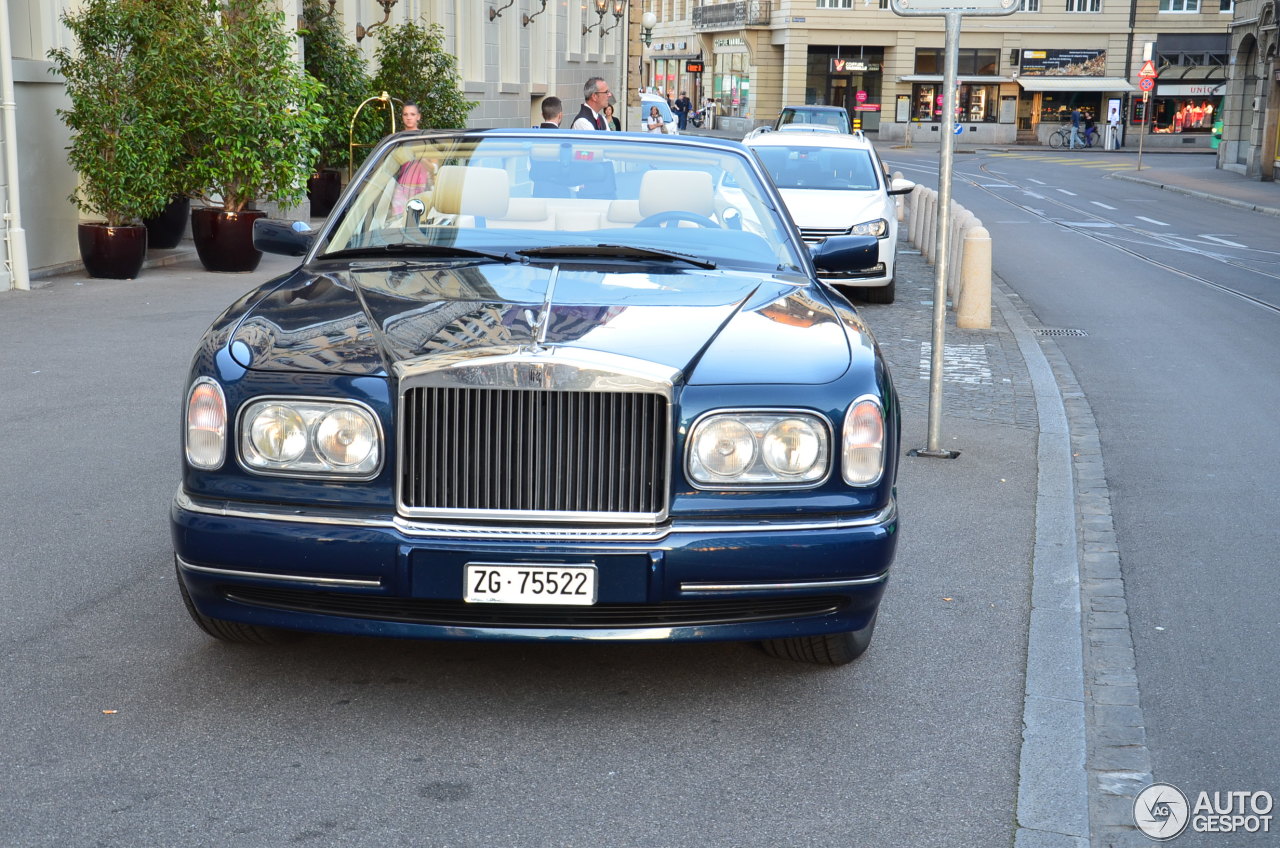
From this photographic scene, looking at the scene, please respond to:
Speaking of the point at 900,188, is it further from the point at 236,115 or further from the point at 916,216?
the point at 236,115

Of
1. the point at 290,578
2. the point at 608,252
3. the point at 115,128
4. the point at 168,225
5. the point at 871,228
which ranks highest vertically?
the point at 115,128

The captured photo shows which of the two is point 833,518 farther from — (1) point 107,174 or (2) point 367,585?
(1) point 107,174

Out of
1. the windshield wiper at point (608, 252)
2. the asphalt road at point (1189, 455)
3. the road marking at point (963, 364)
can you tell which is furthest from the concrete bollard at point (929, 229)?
the windshield wiper at point (608, 252)

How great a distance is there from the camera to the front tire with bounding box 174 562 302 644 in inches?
176

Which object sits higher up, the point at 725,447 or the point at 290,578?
the point at 725,447

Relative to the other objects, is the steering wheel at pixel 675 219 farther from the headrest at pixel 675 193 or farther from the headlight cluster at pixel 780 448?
the headlight cluster at pixel 780 448

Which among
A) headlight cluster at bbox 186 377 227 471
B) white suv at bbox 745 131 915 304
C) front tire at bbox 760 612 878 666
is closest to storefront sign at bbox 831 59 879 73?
white suv at bbox 745 131 915 304

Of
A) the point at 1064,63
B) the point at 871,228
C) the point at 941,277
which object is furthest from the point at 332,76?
the point at 1064,63

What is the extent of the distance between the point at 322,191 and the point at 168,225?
5.72 m

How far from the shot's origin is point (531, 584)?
389 cm

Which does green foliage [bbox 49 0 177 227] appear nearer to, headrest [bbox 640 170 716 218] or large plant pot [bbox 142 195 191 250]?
large plant pot [bbox 142 195 191 250]

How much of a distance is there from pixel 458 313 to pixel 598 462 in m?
0.72

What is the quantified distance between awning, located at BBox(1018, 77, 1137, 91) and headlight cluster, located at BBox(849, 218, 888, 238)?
2208 inches

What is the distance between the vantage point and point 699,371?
4.02m
